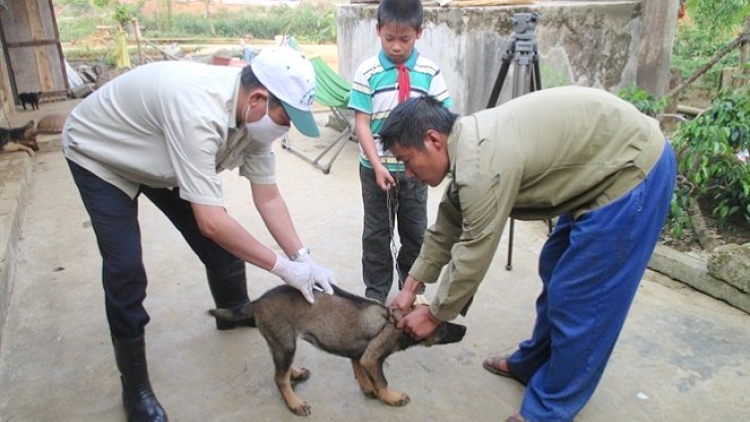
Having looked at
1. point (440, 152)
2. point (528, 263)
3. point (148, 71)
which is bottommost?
point (528, 263)

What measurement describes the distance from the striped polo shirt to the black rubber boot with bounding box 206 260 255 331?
94 centimetres

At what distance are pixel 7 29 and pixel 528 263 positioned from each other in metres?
9.75

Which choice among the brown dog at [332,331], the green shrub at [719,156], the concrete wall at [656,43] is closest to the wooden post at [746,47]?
the concrete wall at [656,43]

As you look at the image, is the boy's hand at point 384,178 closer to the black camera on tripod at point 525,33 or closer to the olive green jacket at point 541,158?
the olive green jacket at point 541,158

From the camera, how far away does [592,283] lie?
2084 mm

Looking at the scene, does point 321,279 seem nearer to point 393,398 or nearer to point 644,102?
point 393,398

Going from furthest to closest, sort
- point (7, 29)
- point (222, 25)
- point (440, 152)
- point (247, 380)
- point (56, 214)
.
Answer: point (222, 25), point (7, 29), point (56, 214), point (247, 380), point (440, 152)

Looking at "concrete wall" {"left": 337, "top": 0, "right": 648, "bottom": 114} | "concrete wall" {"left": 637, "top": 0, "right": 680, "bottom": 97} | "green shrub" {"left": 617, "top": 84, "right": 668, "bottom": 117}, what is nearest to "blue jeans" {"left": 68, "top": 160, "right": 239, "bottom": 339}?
"green shrub" {"left": 617, "top": 84, "right": 668, "bottom": 117}

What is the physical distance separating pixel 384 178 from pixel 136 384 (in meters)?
1.54

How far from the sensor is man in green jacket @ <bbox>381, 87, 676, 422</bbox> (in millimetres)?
1908

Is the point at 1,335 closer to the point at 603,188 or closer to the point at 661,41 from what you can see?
the point at 603,188

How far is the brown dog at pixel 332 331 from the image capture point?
8.00 ft

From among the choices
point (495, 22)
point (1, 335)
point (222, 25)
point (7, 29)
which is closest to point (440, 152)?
point (1, 335)

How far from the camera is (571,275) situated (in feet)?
6.93
